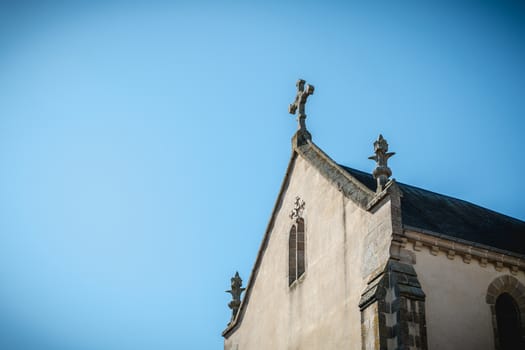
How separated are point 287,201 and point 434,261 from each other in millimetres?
7346

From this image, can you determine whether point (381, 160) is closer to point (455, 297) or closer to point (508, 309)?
point (455, 297)

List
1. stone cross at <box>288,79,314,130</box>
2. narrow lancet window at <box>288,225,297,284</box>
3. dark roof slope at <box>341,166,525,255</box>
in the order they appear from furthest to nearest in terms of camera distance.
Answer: stone cross at <box>288,79,314,130</box>
narrow lancet window at <box>288,225,297,284</box>
dark roof slope at <box>341,166,525,255</box>

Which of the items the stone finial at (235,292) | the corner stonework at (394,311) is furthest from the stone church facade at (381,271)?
the stone finial at (235,292)

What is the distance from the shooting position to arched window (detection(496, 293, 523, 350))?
60.3ft

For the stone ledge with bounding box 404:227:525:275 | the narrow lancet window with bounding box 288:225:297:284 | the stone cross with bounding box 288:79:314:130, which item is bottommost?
the stone ledge with bounding box 404:227:525:275

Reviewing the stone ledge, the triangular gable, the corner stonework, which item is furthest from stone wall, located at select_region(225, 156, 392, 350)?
the stone ledge

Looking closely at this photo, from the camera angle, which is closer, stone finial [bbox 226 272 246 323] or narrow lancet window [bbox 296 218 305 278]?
narrow lancet window [bbox 296 218 305 278]

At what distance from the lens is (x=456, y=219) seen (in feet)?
73.2

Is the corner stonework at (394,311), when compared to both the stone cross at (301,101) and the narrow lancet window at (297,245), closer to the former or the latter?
the narrow lancet window at (297,245)

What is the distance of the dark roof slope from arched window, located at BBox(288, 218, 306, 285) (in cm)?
245

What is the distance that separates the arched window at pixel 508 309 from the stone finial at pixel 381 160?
390 cm

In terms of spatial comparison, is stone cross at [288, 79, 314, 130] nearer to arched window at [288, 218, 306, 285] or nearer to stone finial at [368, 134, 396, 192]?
arched window at [288, 218, 306, 285]

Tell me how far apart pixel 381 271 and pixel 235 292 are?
10.3 m

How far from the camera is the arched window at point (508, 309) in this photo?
1838 cm
